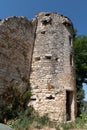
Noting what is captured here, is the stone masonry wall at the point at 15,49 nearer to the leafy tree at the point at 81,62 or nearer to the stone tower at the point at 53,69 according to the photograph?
the stone tower at the point at 53,69

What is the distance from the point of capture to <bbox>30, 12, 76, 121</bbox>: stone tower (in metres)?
12.5

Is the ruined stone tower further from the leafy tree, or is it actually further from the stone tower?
the leafy tree

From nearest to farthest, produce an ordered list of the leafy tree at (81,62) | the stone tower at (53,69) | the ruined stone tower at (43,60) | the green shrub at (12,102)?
1. the green shrub at (12,102)
2. the ruined stone tower at (43,60)
3. the stone tower at (53,69)
4. the leafy tree at (81,62)

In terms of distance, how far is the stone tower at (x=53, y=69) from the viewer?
493 inches

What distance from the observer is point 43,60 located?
13320 mm

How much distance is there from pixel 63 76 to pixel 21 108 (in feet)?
10.4

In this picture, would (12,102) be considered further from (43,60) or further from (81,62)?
(81,62)

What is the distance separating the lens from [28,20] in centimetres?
1377

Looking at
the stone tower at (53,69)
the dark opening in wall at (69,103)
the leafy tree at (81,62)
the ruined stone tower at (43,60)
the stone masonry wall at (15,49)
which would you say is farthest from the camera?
the leafy tree at (81,62)

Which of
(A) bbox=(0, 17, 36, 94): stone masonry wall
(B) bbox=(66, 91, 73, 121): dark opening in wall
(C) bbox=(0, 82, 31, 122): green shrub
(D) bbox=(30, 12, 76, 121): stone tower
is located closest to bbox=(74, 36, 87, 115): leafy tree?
(D) bbox=(30, 12, 76, 121): stone tower

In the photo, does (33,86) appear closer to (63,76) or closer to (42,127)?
(63,76)

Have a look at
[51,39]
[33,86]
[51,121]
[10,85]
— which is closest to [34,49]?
[51,39]

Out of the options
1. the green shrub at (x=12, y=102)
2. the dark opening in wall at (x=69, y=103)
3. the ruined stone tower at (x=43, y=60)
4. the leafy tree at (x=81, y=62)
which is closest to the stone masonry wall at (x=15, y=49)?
the ruined stone tower at (x=43, y=60)

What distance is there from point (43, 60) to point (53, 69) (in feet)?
2.75
